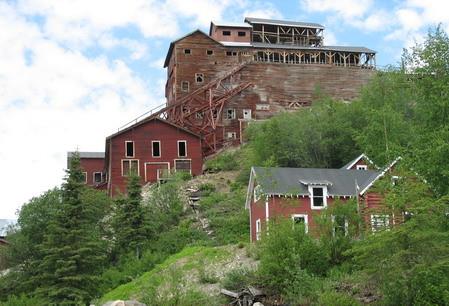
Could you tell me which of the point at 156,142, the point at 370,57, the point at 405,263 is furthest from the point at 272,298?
the point at 370,57

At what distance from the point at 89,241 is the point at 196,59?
42.5 metres

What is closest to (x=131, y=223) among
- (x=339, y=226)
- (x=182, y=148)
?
(x=339, y=226)

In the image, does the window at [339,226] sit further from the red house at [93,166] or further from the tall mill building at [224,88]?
the red house at [93,166]

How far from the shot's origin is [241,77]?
7688cm

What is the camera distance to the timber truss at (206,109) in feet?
234

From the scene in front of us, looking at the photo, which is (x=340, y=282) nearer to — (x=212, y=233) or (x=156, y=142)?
(x=212, y=233)

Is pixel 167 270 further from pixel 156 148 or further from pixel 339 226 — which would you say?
pixel 156 148

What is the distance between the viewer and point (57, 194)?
167 feet

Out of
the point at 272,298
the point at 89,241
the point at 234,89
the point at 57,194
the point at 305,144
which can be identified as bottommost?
the point at 272,298

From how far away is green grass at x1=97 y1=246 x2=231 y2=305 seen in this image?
35156 millimetres

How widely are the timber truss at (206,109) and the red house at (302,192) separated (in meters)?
29.1

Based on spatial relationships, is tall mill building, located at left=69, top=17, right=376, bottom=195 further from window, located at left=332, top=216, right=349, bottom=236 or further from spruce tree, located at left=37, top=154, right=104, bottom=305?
window, located at left=332, top=216, right=349, bottom=236

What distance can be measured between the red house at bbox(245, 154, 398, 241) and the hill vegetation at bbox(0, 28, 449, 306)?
197 cm

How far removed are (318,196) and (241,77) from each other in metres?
38.3
